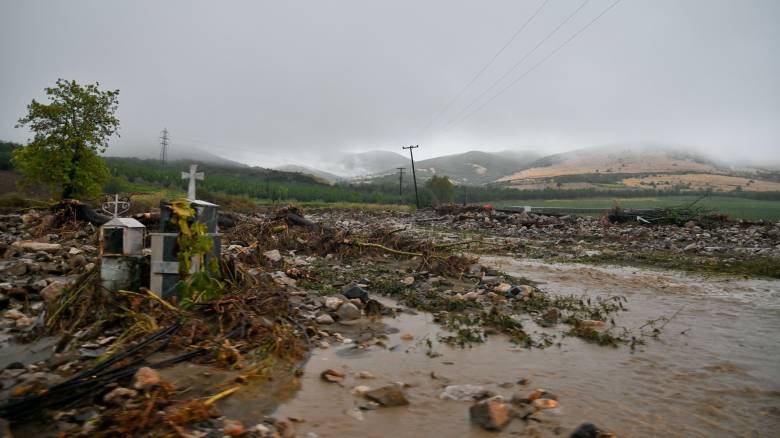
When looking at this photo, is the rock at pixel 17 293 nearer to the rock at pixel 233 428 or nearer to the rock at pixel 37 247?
the rock at pixel 37 247

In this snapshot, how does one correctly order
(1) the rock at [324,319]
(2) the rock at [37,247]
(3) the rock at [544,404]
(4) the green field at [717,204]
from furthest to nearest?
(4) the green field at [717,204] < (2) the rock at [37,247] < (1) the rock at [324,319] < (3) the rock at [544,404]

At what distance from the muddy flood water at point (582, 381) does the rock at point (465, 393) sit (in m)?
0.07

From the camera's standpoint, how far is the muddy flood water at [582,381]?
121 inches

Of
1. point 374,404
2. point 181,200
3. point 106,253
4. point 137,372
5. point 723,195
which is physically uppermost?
point 723,195

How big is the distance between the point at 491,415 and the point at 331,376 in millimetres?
1346

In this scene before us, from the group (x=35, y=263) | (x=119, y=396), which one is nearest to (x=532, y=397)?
(x=119, y=396)

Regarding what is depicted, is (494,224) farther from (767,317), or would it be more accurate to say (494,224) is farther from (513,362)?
(513,362)

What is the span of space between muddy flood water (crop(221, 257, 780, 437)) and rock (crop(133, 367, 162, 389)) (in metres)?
0.51

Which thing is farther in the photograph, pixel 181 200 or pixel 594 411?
pixel 181 200

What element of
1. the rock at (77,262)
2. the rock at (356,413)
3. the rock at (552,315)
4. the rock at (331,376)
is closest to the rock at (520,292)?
the rock at (552,315)

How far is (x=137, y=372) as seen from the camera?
3.20m

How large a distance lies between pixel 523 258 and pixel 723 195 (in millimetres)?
65268

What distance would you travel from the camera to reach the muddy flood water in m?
3.07

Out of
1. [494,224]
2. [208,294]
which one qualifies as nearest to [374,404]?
[208,294]
